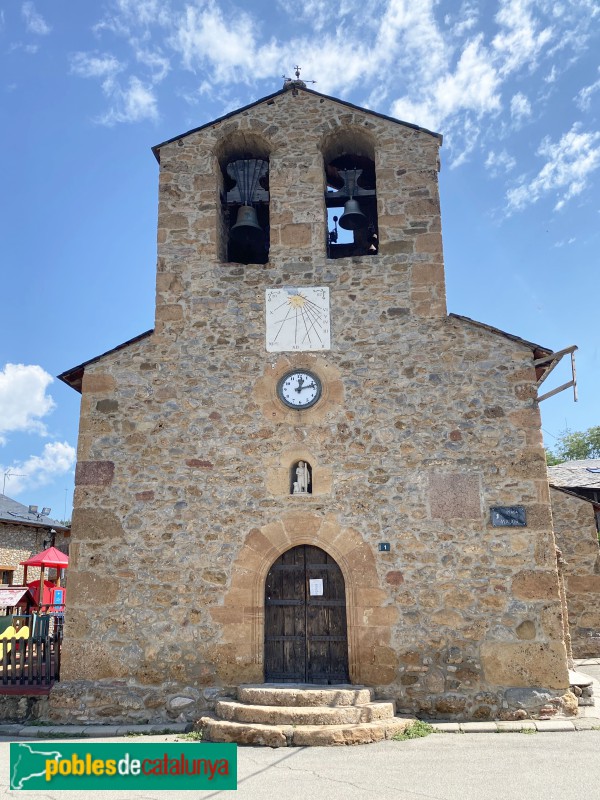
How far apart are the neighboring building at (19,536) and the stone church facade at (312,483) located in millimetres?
14668

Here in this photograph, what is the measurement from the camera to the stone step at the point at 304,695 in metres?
7.41

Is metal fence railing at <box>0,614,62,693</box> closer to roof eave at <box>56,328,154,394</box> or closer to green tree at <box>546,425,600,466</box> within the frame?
roof eave at <box>56,328,154,394</box>

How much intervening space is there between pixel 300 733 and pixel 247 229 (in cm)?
698

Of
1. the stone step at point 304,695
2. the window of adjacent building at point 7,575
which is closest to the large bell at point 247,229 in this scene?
the stone step at point 304,695

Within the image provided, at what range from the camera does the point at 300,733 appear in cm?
688

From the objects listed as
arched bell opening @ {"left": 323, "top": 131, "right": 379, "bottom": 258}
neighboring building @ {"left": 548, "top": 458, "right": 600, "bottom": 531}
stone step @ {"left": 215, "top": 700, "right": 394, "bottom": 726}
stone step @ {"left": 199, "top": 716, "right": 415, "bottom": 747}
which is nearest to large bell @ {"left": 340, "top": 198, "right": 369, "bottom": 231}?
arched bell opening @ {"left": 323, "top": 131, "right": 379, "bottom": 258}

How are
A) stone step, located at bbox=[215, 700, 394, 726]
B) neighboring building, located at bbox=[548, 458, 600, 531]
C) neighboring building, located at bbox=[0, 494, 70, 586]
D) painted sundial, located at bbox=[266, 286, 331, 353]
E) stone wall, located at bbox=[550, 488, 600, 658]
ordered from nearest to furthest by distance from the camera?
stone step, located at bbox=[215, 700, 394, 726] → painted sundial, located at bbox=[266, 286, 331, 353] → stone wall, located at bbox=[550, 488, 600, 658] → neighboring building, located at bbox=[548, 458, 600, 531] → neighboring building, located at bbox=[0, 494, 70, 586]

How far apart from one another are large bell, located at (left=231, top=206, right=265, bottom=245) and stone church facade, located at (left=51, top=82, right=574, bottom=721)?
37 centimetres

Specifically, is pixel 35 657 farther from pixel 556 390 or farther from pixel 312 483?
pixel 556 390

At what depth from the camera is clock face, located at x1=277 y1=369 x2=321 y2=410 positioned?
29.6ft

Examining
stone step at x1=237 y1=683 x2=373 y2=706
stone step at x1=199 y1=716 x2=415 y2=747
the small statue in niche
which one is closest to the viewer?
stone step at x1=199 y1=716 x2=415 y2=747

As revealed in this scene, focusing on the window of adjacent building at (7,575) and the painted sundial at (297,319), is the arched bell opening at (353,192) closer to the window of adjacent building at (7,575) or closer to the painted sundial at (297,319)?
the painted sundial at (297,319)

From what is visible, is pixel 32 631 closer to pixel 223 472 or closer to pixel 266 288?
pixel 223 472

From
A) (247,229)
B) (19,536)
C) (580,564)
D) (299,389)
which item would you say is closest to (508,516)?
(299,389)
